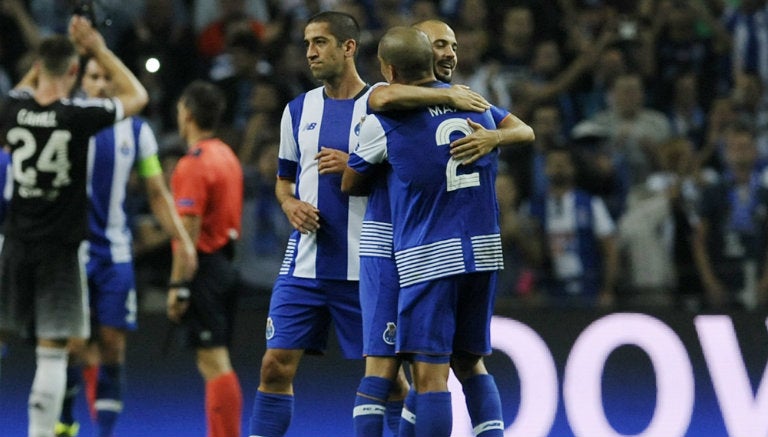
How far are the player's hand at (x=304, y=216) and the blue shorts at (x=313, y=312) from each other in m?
0.25

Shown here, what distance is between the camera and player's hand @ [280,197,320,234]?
22.7ft

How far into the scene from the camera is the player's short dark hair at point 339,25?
6914 mm

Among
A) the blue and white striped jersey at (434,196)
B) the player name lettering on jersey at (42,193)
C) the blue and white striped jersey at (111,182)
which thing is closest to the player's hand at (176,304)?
the blue and white striped jersey at (111,182)

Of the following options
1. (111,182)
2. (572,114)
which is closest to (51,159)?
(111,182)

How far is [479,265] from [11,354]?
15.2ft

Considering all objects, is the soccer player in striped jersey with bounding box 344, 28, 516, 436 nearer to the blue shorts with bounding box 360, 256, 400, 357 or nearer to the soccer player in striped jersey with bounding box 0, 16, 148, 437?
the blue shorts with bounding box 360, 256, 400, 357

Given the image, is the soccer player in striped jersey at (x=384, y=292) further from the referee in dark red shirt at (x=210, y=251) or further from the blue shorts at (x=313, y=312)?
the referee in dark red shirt at (x=210, y=251)

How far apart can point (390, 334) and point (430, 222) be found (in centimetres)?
55

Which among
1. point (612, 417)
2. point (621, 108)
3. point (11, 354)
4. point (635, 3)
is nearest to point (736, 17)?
A: point (635, 3)

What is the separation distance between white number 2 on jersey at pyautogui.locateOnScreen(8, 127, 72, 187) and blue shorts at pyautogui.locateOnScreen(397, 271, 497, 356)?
2.29 metres

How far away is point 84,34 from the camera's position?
7520 millimetres

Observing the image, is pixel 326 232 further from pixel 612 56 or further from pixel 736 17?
pixel 736 17

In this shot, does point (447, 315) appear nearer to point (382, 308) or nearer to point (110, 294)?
point (382, 308)

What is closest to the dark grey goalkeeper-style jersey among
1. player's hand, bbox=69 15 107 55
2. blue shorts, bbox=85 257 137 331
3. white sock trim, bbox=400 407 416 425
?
player's hand, bbox=69 15 107 55
